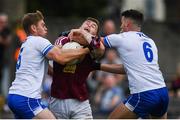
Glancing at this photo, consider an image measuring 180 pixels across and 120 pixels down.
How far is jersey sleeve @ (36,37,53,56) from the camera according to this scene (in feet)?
44.0

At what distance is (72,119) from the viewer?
45.7 ft

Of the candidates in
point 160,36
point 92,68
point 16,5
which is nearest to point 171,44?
point 160,36

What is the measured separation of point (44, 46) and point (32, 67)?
1.05ft

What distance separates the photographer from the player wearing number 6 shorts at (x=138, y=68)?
44.9 ft

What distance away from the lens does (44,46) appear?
1342 centimetres

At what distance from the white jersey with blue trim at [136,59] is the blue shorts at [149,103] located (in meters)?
0.07

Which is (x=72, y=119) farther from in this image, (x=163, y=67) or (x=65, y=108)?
(x=163, y=67)

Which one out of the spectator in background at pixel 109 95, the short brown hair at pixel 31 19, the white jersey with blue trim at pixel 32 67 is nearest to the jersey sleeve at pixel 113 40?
the white jersey with blue trim at pixel 32 67

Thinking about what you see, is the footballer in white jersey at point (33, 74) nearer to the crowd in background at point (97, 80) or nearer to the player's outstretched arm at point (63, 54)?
the player's outstretched arm at point (63, 54)

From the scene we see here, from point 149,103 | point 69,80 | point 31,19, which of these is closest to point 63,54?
point 69,80

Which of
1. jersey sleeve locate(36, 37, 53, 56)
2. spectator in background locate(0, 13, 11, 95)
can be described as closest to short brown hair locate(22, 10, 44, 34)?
jersey sleeve locate(36, 37, 53, 56)

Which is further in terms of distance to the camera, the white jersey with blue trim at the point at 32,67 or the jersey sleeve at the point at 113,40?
the jersey sleeve at the point at 113,40

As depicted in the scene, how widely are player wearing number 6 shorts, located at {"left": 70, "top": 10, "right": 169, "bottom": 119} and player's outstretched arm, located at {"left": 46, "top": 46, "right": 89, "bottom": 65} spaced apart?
1.35 feet

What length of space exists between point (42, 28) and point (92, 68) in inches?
39.1
